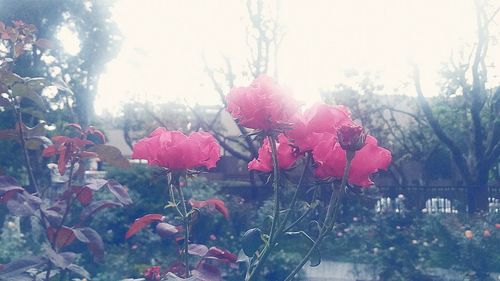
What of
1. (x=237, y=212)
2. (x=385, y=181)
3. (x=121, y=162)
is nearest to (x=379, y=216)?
(x=237, y=212)

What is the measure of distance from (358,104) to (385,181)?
891 cm

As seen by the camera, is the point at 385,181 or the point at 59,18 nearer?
the point at 59,18

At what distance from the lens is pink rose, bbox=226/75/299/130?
1.61 m

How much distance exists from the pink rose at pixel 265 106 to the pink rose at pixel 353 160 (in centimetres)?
11

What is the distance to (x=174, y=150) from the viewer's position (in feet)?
5.65

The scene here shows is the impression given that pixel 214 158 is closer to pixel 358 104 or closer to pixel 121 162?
pixel 121 162

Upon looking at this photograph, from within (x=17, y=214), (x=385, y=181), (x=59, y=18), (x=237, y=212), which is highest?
(x=59, y=18)

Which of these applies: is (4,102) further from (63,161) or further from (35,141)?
(63,161)

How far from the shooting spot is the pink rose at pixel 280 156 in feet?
5.63

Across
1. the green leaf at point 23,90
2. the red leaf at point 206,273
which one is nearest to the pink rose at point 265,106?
the red leaf at point 206,273

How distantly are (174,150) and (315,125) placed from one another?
0.38 m

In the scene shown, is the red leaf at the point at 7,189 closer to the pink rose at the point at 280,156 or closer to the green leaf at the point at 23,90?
the green leaf at the point at 23,90

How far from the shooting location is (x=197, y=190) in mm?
10055

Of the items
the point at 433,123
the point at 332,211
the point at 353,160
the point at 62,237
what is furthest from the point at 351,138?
the point at 433,123
